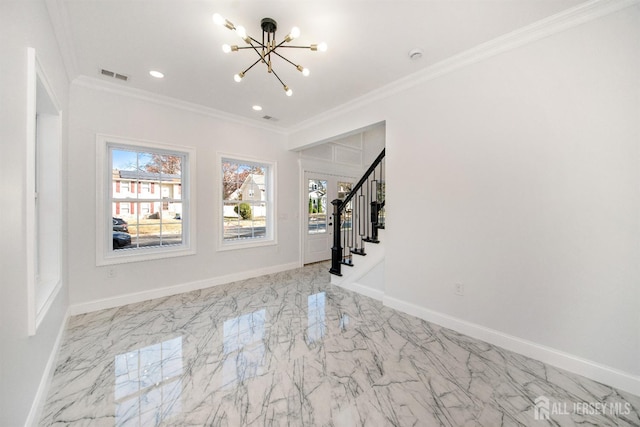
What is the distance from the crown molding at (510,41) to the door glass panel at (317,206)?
8.02ft

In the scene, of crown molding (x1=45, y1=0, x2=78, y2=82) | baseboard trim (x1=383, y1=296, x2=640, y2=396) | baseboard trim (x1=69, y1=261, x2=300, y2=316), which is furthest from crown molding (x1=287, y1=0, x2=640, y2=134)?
baseboard trim (x1=69, y1=261, x2=300, y2=316)

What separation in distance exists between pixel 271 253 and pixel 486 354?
3641 mm

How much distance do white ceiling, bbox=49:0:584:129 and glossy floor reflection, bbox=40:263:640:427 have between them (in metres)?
2.87

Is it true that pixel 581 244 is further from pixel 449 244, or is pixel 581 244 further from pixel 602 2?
pixel 602 2

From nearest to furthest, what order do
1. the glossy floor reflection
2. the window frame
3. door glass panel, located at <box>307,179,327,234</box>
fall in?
1. the glossy floor reflection
2. the window frame
3. door glass panel, located at <box>307,179,327,234</box>

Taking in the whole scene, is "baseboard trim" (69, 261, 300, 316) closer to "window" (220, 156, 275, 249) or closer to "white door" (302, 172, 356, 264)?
"window" (220, 156, 275, 249)

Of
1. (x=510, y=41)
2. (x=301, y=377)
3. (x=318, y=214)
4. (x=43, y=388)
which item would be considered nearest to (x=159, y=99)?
(x=43, y=388)

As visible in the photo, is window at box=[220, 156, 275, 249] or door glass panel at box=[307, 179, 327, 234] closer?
window at box=[220, 156, 275, 249]

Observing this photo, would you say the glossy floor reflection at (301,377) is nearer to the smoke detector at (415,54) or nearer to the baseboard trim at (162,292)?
the baseboard trim at (162,292)

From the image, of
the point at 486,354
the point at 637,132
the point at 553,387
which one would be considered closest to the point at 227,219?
the point at 486,354

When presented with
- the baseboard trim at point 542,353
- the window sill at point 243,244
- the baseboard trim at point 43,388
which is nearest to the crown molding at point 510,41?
the baseboard trim at point 542,353

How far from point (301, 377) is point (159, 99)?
394 centimetres

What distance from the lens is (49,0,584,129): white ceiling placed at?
197cm

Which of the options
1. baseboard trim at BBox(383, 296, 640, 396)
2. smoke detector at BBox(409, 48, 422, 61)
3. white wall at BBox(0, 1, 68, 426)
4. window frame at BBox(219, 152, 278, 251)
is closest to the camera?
white wall at BBox(0, 1, 68, 426)
